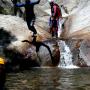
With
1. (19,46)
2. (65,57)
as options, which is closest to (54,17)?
(65,57)

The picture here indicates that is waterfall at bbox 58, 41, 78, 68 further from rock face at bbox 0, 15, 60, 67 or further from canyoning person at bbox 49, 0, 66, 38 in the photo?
canyoning person at bbox 49, 0, 66, 38

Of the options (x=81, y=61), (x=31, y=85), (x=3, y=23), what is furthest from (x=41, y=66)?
(x=31, y=85)

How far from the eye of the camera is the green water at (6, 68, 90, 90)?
12.9 m

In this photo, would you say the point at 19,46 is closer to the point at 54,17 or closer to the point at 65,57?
the point at 65,57

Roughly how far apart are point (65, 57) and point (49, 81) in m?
6.90

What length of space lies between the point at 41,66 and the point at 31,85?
682cm

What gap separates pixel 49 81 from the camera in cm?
1430

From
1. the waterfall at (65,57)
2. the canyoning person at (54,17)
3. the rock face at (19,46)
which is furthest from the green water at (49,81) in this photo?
the canyoning person at (54,17)

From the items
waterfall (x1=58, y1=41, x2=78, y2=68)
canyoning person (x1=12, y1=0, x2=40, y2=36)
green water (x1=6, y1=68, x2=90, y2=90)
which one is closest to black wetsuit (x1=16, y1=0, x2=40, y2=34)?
canyoning person (x1=12, y1=0, x2=40, y2=36)

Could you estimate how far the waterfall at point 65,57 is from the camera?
20.7 m

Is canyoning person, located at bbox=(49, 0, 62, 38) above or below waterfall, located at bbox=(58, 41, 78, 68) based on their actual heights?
above

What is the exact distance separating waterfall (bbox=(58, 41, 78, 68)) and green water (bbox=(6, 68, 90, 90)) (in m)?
3.83

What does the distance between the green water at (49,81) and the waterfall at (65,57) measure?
12.6ft

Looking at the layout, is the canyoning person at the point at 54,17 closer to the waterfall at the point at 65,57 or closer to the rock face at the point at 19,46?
the rock face at the point at 19,46
